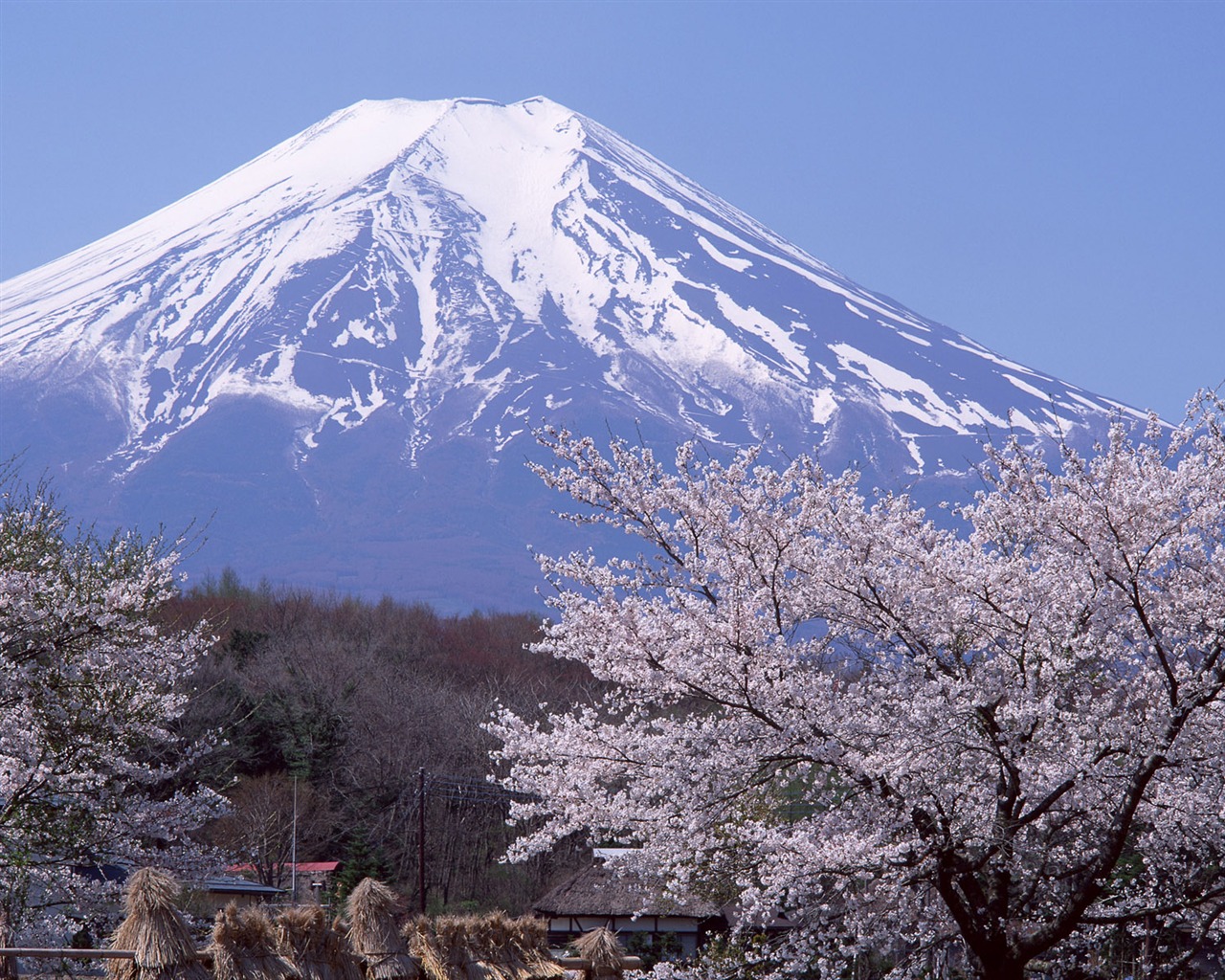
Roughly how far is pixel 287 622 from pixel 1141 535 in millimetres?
54205

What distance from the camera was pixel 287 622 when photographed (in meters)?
59.4

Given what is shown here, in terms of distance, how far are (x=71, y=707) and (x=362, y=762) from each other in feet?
107

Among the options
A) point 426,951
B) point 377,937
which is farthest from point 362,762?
point 377,937

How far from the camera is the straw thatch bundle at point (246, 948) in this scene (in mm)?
10125

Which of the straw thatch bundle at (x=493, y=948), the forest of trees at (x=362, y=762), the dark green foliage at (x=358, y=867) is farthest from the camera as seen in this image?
the forest of trees at (x=362, y=762)

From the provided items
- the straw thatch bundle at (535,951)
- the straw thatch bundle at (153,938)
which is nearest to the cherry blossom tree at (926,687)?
the straw thatch bundle at (153,938)

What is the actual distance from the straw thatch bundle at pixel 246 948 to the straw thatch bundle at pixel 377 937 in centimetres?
155

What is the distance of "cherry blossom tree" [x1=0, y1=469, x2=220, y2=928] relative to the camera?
9.62m

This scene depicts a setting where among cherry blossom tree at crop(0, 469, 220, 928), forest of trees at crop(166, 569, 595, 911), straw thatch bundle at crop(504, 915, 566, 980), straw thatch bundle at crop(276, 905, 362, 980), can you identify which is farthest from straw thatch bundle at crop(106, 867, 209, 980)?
forest of trees at crop(166, 569, 595, 911)

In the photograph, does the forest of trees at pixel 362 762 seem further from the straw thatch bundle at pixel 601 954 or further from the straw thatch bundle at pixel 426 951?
the straw thatch bundle at pixel 426 951

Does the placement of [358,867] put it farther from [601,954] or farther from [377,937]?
[377,937]

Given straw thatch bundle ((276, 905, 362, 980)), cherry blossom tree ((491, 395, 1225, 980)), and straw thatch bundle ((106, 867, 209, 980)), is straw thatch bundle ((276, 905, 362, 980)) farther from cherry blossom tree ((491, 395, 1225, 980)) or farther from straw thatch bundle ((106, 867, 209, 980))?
cherry blossom tree ((491, 395, 1225, 980))

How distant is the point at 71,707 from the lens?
1005 centimetres

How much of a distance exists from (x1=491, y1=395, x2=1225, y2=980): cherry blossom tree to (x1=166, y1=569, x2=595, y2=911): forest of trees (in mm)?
20761
